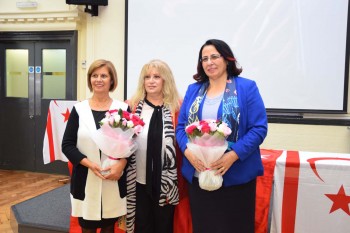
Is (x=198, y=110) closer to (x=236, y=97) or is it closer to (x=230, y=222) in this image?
(x=236, y=97)

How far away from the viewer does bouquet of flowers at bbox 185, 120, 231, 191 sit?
1.55m

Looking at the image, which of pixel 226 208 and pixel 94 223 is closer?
pixel 226 208

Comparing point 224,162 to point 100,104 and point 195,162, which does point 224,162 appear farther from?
point 100,104

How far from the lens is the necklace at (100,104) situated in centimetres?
192

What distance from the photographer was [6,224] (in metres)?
3.34

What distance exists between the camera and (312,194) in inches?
86.0

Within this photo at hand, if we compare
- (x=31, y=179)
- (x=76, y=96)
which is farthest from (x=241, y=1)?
(x=31, y=179)

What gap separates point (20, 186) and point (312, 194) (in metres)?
4.18

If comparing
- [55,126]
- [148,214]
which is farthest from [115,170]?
[55,126]

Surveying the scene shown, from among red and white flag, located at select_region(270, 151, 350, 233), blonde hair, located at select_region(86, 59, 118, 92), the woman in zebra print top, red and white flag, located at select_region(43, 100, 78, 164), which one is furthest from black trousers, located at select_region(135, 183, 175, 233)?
red and white flag, located at select_region(43, 100, 78, 164)

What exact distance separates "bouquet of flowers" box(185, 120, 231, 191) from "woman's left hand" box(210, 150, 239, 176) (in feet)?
0.07

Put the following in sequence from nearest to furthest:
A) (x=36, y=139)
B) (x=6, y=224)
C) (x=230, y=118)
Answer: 1. (x=230, y=118)
2. (x=6, y=224)
3. (x=36, y=139)

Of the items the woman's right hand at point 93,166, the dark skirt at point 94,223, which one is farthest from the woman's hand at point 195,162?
the dark skirt at point 94,223

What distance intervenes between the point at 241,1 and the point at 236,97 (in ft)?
10.1
